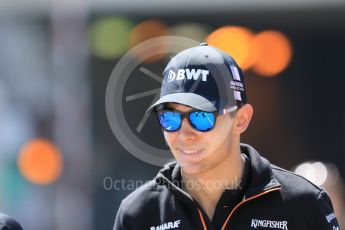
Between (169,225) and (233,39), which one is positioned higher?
(233,39)

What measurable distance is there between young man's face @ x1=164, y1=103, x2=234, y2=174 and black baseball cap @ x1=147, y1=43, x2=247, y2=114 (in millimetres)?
56

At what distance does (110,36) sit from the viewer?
25.8 feet

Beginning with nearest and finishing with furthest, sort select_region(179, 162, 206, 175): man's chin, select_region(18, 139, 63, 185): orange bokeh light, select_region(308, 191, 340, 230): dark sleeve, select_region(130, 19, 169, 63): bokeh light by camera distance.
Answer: select_region(308, 191, 340, 230): dark sleeve
select_region(179, 162, 206, 175): man's chin
select_region(130, 19, 169, 63): bokeh light
select_region(18, 139, 63, 185): orange bokeh light

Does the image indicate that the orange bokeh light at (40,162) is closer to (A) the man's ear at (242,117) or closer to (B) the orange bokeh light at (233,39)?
(B) the orange bokeh light at (233,39)

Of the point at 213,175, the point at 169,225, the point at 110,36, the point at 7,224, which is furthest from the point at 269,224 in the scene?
the point at 110,36

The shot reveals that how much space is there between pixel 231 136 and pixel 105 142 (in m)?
4.59

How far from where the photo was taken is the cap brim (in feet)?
11.0

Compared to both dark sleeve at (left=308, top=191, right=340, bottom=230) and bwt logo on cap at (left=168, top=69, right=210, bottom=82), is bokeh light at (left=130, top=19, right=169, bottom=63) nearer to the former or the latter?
bwt logo on cap at (left=168, top=69, right=210, bottom=82)

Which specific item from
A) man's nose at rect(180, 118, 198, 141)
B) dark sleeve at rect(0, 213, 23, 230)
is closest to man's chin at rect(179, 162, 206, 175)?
man's nose at rect(180, 118, 198, 141)

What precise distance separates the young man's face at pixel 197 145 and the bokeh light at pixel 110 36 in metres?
4.53

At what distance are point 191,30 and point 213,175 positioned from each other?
14.8 feet

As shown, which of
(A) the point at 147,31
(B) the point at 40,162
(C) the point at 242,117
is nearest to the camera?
(C) the point at 242,117

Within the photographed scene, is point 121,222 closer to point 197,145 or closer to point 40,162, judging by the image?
point 197,145

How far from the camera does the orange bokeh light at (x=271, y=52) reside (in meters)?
8.01
